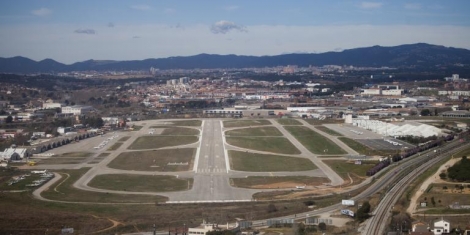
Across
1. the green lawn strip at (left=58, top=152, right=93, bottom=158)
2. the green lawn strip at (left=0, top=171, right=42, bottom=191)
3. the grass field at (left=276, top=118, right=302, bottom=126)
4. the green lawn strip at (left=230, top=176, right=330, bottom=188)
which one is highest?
the green lawn strip at (left=0, top=171, right=42, bottom=191)

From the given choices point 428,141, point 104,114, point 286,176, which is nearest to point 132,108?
point 104,114

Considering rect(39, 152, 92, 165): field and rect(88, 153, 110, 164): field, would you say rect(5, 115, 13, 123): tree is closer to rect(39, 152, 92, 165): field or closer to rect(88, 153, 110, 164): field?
rect(39, 152, 92, 165): field

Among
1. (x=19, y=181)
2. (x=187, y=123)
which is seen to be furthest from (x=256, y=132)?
(x=19, y=181)

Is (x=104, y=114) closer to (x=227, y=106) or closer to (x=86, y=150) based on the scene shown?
(x=227, y=106)

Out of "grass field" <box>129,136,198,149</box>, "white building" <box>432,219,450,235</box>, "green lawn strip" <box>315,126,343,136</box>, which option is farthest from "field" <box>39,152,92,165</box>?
"white building" <box>432,219,450,235</box>

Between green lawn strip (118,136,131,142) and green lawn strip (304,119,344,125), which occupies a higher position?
green lawn strip (118,136,131,142)

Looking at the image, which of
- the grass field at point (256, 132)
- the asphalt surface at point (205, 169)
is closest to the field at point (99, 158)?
the asphalt surface at point (205, 169)

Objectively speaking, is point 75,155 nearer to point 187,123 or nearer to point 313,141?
point 313,141

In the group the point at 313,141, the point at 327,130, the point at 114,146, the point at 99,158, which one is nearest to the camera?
the point at 99,158
